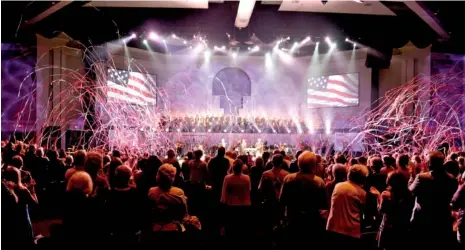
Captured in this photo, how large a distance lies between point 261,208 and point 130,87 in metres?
12.0

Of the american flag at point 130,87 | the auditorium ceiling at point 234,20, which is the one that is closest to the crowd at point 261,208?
the auditorium ceiling at point 234,20

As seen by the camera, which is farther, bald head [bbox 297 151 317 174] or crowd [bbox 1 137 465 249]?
bald head [bbox 297 151 317 174]

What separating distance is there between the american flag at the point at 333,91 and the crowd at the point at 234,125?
109 centimetres

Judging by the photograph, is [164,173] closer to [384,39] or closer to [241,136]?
[384,39]

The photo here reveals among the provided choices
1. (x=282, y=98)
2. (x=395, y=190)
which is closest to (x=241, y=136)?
(x=282, y=98)

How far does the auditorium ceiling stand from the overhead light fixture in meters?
0.11

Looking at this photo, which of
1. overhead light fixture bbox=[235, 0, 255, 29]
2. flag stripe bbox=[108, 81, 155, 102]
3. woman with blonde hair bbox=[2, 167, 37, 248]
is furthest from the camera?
flag stripe bbox=[108, 81, 155, 102]

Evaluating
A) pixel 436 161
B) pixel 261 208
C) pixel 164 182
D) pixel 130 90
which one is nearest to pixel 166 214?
pixel 164 182

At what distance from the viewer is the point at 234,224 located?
17.2 feet

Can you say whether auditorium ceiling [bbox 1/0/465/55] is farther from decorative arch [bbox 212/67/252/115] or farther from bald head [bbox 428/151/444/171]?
decorative arch [bbox 212/67/252/115]

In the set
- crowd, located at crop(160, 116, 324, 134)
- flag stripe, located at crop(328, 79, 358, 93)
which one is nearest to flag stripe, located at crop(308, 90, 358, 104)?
flag stripe, located at crop(328, 79, 358, 93)

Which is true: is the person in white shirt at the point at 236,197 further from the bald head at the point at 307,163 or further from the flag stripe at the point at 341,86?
the flag stripe at the point at 341,86

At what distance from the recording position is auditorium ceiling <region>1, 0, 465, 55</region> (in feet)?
29.7

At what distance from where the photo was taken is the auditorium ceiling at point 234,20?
9047 mm
